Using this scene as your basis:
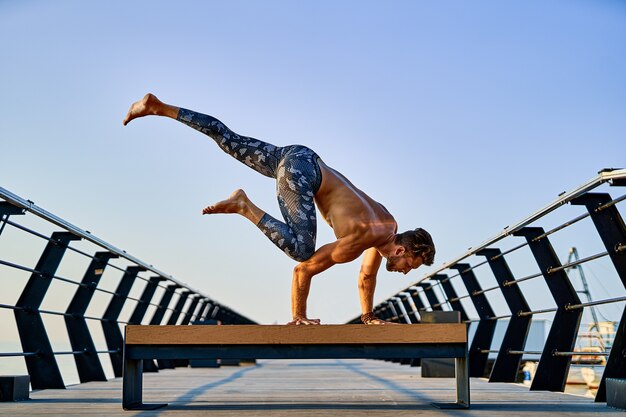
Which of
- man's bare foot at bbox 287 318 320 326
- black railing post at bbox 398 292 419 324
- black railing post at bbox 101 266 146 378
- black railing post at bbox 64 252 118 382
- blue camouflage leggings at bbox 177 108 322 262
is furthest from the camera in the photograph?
black railing post at bbox 398 292 419 324

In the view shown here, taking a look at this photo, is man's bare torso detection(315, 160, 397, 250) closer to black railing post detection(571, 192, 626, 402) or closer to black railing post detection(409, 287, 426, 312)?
black railing post detection(571, 192, 626, 402)

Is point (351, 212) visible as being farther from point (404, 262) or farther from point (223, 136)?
point (223, 136)

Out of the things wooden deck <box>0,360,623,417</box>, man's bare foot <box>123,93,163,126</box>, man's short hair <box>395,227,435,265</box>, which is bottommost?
wooden deck <box>0,360,623,417</box>

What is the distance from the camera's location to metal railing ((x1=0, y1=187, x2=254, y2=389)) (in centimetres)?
517

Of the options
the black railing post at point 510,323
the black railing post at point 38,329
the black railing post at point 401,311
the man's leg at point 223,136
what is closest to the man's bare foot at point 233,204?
the man's leg at point 223,136

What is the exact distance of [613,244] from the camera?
4.17m

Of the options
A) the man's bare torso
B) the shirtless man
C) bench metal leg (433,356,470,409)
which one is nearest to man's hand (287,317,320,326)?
the shirtless man

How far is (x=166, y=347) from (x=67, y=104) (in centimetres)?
802

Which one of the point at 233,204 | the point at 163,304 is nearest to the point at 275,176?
the point at 233,204

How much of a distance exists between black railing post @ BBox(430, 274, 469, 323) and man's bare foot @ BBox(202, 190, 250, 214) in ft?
15.8

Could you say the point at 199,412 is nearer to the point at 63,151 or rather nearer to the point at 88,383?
the point at 88,383

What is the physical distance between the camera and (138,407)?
3922 mm

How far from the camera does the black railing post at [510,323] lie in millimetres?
6332

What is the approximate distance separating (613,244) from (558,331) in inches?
45.9
